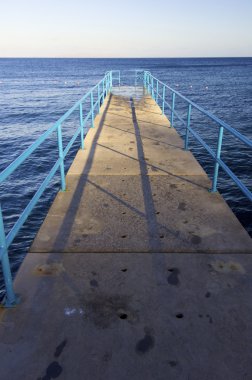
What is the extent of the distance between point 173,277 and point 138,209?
1440 millimetres

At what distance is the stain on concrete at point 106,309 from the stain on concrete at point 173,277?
0.42 m

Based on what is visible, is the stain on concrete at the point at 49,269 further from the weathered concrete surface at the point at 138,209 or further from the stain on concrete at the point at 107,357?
the stain on concrete at the point at 107,357

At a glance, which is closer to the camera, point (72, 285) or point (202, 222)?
point (72, 285)

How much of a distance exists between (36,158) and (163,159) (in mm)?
9836

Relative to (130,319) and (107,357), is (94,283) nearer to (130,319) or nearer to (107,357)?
(130,319)

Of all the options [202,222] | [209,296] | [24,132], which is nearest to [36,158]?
[24,132]

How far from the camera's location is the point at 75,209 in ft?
14.4

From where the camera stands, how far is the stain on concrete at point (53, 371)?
2131 mm

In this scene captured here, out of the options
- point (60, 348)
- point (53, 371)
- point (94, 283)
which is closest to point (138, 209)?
point (94, 283)

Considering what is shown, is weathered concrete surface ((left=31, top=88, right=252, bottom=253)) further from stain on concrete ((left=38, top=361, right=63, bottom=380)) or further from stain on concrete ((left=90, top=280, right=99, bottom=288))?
stain on concrete ((left=38, top=361, right=63, bottom=380))

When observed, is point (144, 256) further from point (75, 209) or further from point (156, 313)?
point (75, 209)

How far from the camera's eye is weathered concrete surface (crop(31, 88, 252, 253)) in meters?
3.58

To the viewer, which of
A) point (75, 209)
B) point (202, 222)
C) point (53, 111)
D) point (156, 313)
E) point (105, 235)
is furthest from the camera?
point (53, 111)

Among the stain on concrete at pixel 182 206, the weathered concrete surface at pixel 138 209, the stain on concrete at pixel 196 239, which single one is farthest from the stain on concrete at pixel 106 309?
the stain on concrete at pixel 182 206
